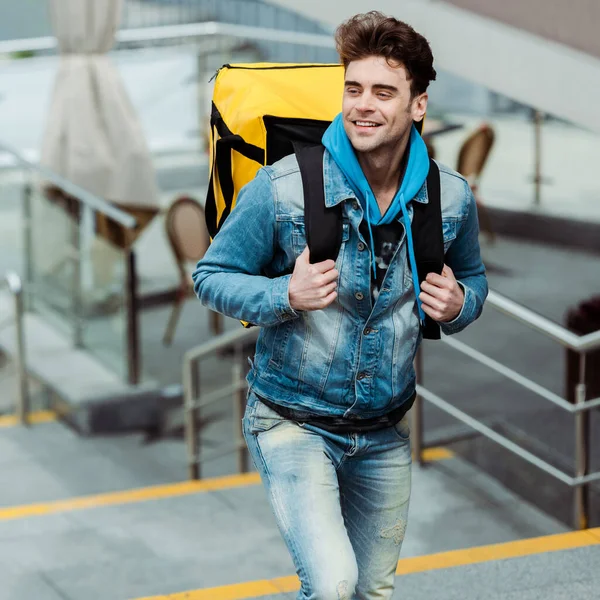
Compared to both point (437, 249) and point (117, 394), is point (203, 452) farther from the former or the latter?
point (437, 249)

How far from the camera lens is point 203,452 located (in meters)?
→ 7.26

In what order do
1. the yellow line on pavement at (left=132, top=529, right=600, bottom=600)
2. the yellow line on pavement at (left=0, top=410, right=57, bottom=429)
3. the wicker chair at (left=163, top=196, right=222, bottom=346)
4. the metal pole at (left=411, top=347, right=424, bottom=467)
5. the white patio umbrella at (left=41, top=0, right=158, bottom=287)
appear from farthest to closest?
the wicker chair at (left=163, top=196, right=222, bottom=346) → the white patio umbrella at (left=41, top=0, right=158, bottom=287) → the yellow line on pavement at (left=0, top=410, right=57, bottom=429) → the metal pole at (left=411, top=347, right=424, bottom=467) → the yellow line on pavement at (left=132, top=529, right=600, bottom=600)

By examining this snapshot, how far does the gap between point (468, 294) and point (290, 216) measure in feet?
1.47

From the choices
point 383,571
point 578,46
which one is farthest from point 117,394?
point 383,571

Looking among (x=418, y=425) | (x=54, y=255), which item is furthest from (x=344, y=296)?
(x=54, y=255)

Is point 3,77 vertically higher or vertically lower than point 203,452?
higher

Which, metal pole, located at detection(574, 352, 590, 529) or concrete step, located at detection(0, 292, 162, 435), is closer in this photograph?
metal pole, located at detection(574, 352, 590, 529)

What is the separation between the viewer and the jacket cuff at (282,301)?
8.13 feet

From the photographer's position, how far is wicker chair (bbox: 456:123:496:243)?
9.93 metres

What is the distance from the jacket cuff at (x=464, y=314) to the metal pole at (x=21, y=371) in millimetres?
4976

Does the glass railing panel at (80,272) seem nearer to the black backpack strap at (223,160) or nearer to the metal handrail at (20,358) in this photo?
the metal handrail at (20,358)

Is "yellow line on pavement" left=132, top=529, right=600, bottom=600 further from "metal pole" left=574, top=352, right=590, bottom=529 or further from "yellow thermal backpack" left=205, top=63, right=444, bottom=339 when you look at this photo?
"yellow thermal backpack" left=205, top=63, right=444, bottom=339

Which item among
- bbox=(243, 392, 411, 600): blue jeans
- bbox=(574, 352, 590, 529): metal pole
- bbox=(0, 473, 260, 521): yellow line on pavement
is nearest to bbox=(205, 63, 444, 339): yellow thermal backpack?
bbox=(243, 392, 411, 600): blue jeans

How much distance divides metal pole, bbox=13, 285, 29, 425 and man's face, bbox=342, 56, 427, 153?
507cm
